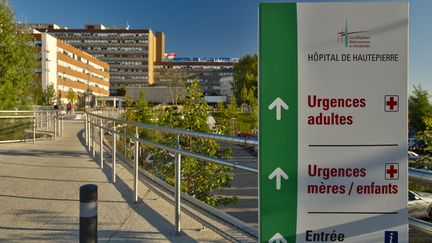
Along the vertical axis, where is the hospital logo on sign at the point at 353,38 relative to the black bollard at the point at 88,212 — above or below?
above

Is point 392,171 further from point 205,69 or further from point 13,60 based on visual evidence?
point 205,69

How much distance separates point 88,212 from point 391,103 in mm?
2021

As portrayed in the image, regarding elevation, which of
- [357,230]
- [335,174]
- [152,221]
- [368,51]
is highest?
[368,51]

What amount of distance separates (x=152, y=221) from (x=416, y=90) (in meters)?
36.1

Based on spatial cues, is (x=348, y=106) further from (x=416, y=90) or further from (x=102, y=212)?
(x=416, y=90)

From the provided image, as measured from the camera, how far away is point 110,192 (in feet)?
19.9

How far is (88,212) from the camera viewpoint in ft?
9.18

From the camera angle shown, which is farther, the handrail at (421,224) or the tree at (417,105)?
the tree at (417,105)

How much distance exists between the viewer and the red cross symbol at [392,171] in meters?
2.41

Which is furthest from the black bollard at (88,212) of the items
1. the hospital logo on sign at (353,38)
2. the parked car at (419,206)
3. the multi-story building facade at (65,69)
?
the multi-story building facade at (65,69)

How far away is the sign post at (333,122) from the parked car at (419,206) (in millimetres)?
66

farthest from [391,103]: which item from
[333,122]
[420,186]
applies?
[420,186]

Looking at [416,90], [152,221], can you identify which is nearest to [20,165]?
[152,221]

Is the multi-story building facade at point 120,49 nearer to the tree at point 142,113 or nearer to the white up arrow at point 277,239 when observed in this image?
the tree at point 142,113
